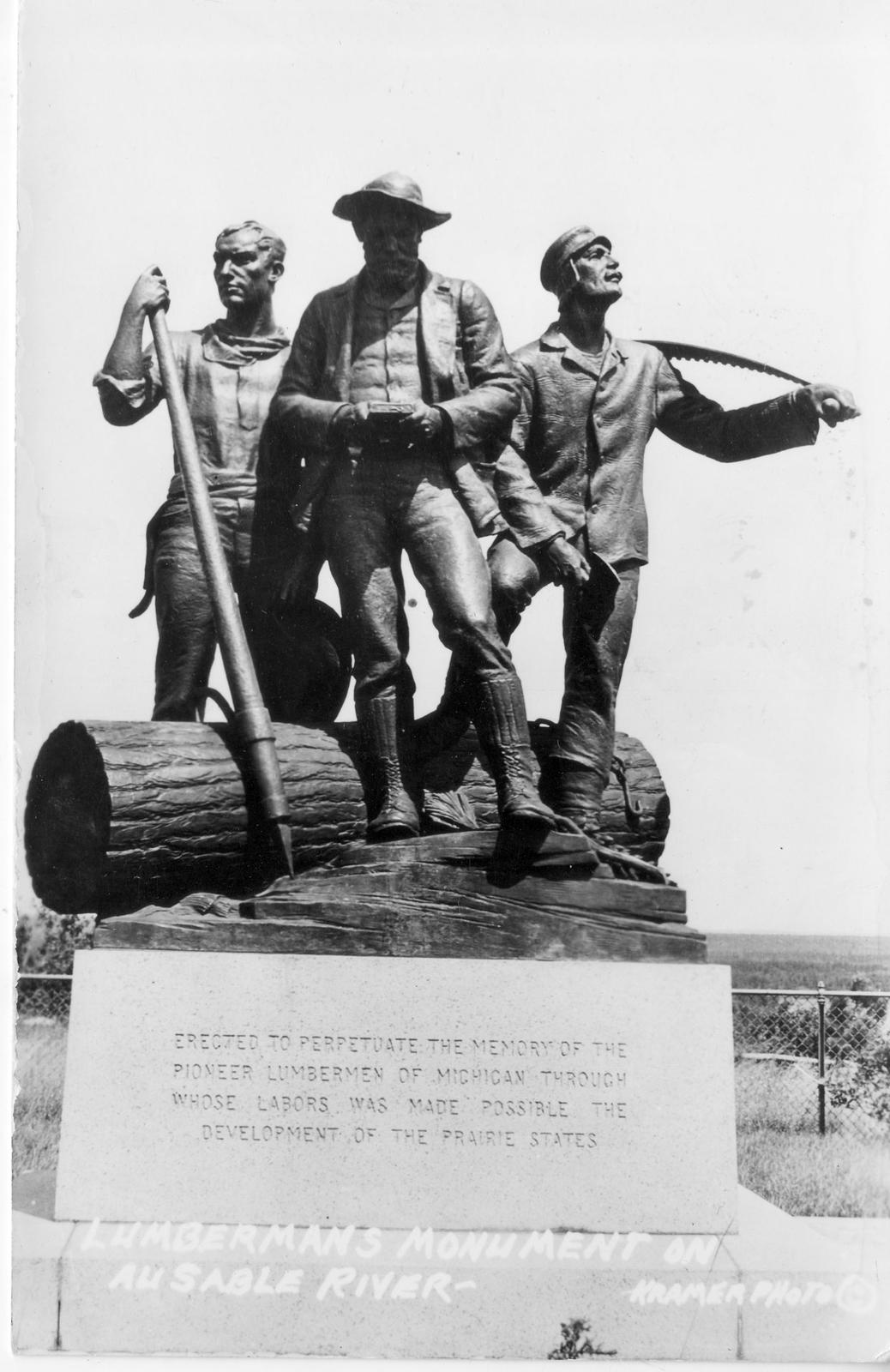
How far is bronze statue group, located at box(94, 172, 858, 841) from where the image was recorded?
6992 mm

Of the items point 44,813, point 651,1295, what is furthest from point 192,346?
point 651,1295

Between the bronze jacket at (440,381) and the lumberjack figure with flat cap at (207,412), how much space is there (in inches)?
10.0

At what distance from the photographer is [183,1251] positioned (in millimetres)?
6184

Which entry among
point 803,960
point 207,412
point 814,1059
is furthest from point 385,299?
point 814,1059

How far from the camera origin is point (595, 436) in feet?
24.4

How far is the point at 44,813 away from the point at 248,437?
1.80 metres

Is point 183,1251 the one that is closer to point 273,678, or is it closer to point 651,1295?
point 651,1295

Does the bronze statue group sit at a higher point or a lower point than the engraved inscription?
higher

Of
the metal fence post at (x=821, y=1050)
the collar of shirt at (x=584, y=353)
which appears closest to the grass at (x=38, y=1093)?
the collar of shirt at (x=584, y=353)

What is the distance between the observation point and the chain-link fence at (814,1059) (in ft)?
31.6

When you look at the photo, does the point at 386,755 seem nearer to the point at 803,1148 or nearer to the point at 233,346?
the point at 233,346

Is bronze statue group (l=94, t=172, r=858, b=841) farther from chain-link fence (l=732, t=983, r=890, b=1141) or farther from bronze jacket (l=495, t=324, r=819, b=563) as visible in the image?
chain-link fence (l=732, t=983, r=890, b=1141)

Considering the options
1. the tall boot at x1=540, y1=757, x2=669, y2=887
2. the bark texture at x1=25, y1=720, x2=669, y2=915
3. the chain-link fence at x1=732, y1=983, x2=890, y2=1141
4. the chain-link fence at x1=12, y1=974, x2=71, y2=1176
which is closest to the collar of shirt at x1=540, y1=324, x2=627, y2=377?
the tall boot at x1=540, y1=757, x2=669, y2=887

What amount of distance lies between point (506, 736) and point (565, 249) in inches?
84.9
